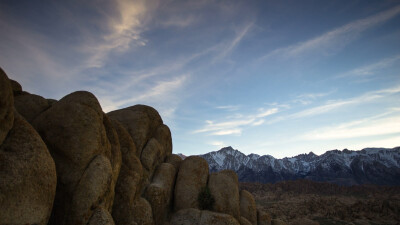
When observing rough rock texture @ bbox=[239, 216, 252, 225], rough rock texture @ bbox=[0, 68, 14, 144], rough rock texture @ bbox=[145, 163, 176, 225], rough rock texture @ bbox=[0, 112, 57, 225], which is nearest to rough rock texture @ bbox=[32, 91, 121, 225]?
rough rock texture @ bbox=[0, 112, 57, 225]

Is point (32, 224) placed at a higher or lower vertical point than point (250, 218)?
higher

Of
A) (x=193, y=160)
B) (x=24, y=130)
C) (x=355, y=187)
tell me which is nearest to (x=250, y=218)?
(x=193, y=160)

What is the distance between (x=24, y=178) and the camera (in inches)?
497

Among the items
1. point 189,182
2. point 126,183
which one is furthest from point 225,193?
point 126,183

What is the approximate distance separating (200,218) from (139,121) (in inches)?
560

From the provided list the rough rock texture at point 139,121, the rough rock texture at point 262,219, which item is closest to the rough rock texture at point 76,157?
the rough rock texture at point 139,121

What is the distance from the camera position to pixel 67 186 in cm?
1642

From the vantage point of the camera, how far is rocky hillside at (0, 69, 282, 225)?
1279 cm

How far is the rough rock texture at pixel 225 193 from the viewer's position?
2986 centimetres

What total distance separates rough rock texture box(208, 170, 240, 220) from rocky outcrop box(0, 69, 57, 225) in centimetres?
2093

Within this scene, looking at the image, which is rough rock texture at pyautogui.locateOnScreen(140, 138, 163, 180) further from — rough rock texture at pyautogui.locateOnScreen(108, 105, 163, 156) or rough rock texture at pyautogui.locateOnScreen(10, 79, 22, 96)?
rough rock texture at pyautogui.locateOnScreen(10, 79, 22, 96)

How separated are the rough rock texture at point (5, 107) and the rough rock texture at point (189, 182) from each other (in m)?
21.2

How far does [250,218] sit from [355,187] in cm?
17413

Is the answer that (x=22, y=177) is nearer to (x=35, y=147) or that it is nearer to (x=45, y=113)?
(x=35, y=147)
